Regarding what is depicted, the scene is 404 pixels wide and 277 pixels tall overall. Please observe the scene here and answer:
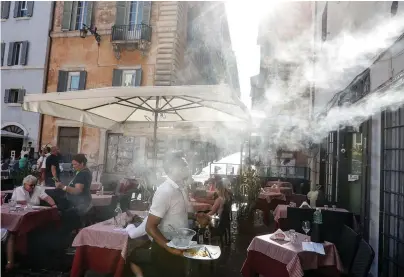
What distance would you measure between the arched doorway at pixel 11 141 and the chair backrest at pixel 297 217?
15.8 metres

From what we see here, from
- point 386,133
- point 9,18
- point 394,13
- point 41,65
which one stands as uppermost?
point 9,18

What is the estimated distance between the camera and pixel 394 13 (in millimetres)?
4633

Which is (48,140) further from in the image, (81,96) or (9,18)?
(81,96)

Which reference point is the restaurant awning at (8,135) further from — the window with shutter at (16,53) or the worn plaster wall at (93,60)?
the window with shutter at (16,53)

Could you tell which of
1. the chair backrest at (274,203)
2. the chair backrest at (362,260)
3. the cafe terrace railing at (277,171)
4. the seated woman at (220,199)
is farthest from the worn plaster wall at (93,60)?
the chair backrest at (362,260)

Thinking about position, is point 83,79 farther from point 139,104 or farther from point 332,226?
point 332,226

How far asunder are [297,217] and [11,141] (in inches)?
693

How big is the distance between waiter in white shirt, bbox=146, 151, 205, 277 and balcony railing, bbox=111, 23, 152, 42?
13.5 meters

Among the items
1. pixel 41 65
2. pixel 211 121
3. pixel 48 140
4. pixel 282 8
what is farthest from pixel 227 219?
pixel 282 8

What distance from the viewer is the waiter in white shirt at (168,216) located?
101 inches

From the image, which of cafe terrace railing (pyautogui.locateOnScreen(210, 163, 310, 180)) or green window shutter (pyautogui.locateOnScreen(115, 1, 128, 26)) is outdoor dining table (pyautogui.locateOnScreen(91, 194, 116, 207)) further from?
green window shutter (pyautogui.locateOnScreen(115, 1, 128, 26))

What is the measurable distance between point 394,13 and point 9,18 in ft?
67.5

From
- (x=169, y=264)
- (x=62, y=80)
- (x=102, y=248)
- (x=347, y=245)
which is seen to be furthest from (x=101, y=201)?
(x=62, y=80)

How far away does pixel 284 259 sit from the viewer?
11.0 feet
